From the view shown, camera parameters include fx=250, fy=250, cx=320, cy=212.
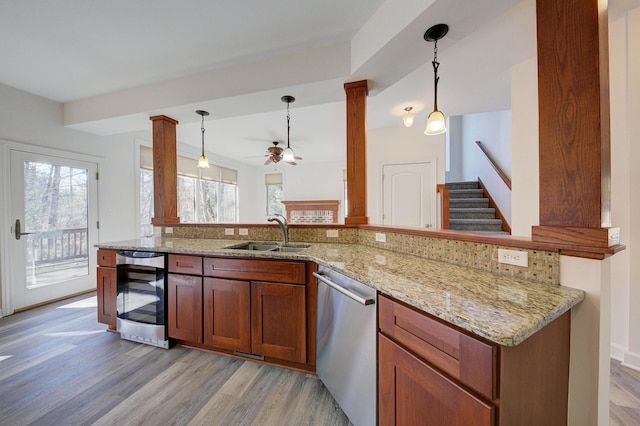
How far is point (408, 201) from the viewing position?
12.9ft

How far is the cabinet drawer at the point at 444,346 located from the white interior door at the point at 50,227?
167 inches

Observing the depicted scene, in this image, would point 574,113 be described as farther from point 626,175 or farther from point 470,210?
point 470,210

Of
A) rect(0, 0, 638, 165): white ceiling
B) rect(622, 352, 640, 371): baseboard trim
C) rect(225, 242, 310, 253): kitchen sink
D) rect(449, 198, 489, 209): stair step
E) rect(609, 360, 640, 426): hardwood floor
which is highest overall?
rect(0, 0, 638, 165): white ceiling

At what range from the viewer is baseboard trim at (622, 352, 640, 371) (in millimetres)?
1793

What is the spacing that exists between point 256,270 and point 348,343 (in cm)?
84

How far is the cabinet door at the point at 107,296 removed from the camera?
2350mm

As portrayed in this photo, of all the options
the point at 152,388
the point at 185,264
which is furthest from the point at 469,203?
the point at 152,388

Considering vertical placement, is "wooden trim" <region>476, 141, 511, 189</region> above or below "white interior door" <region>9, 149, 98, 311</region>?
above

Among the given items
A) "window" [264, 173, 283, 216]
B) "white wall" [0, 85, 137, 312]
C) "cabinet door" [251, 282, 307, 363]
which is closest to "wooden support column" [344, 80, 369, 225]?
"cabinet door" [251, 282, 307, 363]

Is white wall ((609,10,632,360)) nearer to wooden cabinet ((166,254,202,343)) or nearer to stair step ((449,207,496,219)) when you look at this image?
stair step ((449,207,496,219))

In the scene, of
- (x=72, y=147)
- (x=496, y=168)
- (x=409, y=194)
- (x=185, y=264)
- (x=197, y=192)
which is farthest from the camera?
(x=197, y=192)

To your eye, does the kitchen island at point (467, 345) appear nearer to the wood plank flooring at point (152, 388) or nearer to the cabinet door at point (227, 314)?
the wood plank flooring at point (152, 388)

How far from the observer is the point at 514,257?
116 cm

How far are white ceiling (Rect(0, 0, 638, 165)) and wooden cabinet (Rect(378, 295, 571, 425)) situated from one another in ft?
5.40
